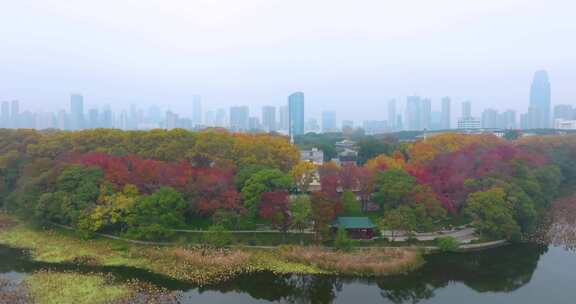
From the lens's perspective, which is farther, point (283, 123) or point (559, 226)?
point (283, 123)

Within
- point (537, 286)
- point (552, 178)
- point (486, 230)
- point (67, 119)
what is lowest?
point (537, 286)

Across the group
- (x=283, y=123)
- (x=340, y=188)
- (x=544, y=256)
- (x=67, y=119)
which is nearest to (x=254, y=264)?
(x=340, y=188)

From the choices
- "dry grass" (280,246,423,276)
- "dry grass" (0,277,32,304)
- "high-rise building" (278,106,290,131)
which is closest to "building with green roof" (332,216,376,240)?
"dry grass" (280,246,423,276)

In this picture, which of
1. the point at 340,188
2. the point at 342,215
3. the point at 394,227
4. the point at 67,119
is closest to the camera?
the point at 394,227

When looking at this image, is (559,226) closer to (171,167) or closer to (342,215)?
(342,215)

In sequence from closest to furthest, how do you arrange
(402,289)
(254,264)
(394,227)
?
(402,289)
(254,264)
(394,227)

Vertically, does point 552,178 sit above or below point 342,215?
above

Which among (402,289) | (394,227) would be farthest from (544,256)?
(402,289)
